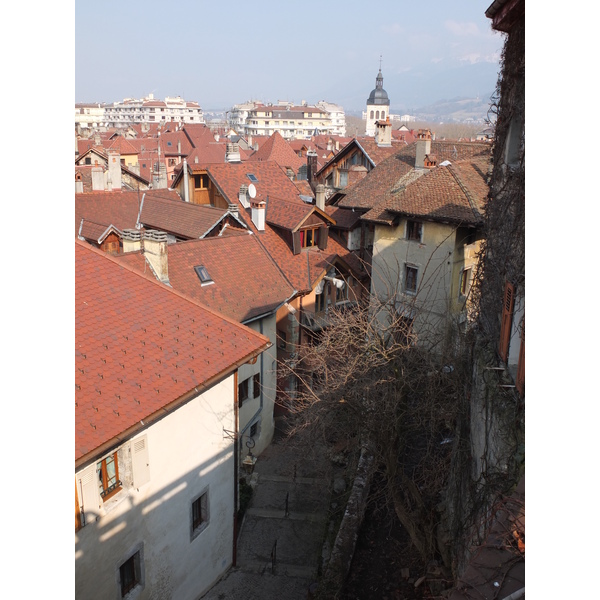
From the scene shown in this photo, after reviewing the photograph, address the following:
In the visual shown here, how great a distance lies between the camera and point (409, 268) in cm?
2525

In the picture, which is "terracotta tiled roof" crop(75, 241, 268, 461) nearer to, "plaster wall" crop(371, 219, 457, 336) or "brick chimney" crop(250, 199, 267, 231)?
"plaster wall" crop(371, 219, 457, 336)

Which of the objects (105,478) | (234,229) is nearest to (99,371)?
(105,478)

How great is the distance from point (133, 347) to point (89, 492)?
283cm

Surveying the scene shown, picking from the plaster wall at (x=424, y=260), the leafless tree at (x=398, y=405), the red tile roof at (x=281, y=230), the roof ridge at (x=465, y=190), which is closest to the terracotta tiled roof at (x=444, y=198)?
the roof ridge at (x=465, y=190)

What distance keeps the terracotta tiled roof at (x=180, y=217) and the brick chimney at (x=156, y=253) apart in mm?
6140

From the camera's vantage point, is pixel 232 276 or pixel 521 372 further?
pixel 232 276

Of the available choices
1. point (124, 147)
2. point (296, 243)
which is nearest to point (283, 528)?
point (296, 243)

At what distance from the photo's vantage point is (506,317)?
9328 mm

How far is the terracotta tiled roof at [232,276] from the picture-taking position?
20188 mm

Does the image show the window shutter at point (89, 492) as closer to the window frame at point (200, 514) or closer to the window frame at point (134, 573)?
the window frame at point (134, 573)

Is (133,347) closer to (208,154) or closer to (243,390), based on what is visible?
(243,390)

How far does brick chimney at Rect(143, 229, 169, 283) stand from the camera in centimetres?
1877

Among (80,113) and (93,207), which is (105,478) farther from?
(80,113)

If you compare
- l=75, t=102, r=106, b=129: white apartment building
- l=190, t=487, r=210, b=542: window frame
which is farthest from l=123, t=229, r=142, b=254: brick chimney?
l=75, t=102, r=106, b=129: white apartment building
